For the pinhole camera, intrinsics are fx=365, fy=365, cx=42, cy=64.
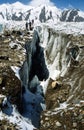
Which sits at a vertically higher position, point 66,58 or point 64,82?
point 66,58

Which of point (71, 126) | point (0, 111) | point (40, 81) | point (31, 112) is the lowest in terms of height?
point (71, 126)

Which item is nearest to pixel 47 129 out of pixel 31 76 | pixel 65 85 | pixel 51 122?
pixel 51 122

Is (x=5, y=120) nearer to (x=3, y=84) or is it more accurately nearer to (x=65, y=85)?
(x=3, y=84)

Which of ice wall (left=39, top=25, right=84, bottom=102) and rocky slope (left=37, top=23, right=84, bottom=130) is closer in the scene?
rocky slope (left=37, top=23, right=84, bottom=130)

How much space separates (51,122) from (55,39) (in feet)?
109

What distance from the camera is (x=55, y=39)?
190ft

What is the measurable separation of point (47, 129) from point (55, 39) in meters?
34.0

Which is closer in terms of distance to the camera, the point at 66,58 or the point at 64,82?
the point at 64,82

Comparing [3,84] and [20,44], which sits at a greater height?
[20,44]

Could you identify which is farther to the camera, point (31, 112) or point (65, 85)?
point (65, 85)

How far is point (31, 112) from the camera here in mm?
34156

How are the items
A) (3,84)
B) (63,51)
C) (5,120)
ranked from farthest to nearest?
1. (63,51)
2. (3,84)
3. (5,120)

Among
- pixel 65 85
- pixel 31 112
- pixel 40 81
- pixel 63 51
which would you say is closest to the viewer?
pixel 31 112

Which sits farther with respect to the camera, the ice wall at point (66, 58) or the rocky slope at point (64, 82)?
the ice wall at point (66, 58)
